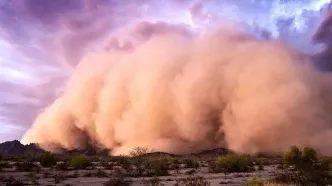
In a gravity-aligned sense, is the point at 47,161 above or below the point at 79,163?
above

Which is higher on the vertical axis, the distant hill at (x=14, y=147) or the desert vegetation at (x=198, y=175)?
the distant hill at (x=14, y=147)

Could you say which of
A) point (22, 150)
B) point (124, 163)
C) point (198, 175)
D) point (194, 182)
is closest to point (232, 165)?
point (198, 175)

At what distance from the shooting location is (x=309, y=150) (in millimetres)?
29703

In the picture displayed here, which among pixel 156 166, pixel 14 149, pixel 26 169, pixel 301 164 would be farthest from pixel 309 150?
pixel 14 149

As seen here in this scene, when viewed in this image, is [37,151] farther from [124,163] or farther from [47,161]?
[124,163]

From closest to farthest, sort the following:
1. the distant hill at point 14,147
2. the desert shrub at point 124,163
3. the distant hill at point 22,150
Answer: the desert shrub at point 124,163 → the distant hill at point 22,150 → the distant hill at point 14,147

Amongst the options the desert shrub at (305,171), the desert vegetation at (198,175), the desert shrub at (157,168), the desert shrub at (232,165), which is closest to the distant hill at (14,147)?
the desert vegetation at (198,175)

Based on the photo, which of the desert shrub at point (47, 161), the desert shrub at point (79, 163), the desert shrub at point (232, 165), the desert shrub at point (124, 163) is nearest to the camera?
the desert shrub at point (232, 165)

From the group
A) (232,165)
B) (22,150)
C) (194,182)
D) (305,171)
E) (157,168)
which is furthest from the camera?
(22,150)

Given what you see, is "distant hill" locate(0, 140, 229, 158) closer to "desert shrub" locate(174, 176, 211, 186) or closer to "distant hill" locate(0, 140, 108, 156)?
"distant hill" locate(0, 140, 108, 156)

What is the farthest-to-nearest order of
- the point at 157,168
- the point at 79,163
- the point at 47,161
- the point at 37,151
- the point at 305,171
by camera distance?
the point at 37,151 → the point at 47,161 → the point at 79,163 → the point at 157,168 → the point at 305,171

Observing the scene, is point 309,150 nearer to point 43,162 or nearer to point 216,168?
point 216,168

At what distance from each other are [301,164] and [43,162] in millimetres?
33995

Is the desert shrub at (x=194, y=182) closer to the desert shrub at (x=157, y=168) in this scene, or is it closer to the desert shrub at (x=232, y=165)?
the desert shrub at (x=157, y=168)
